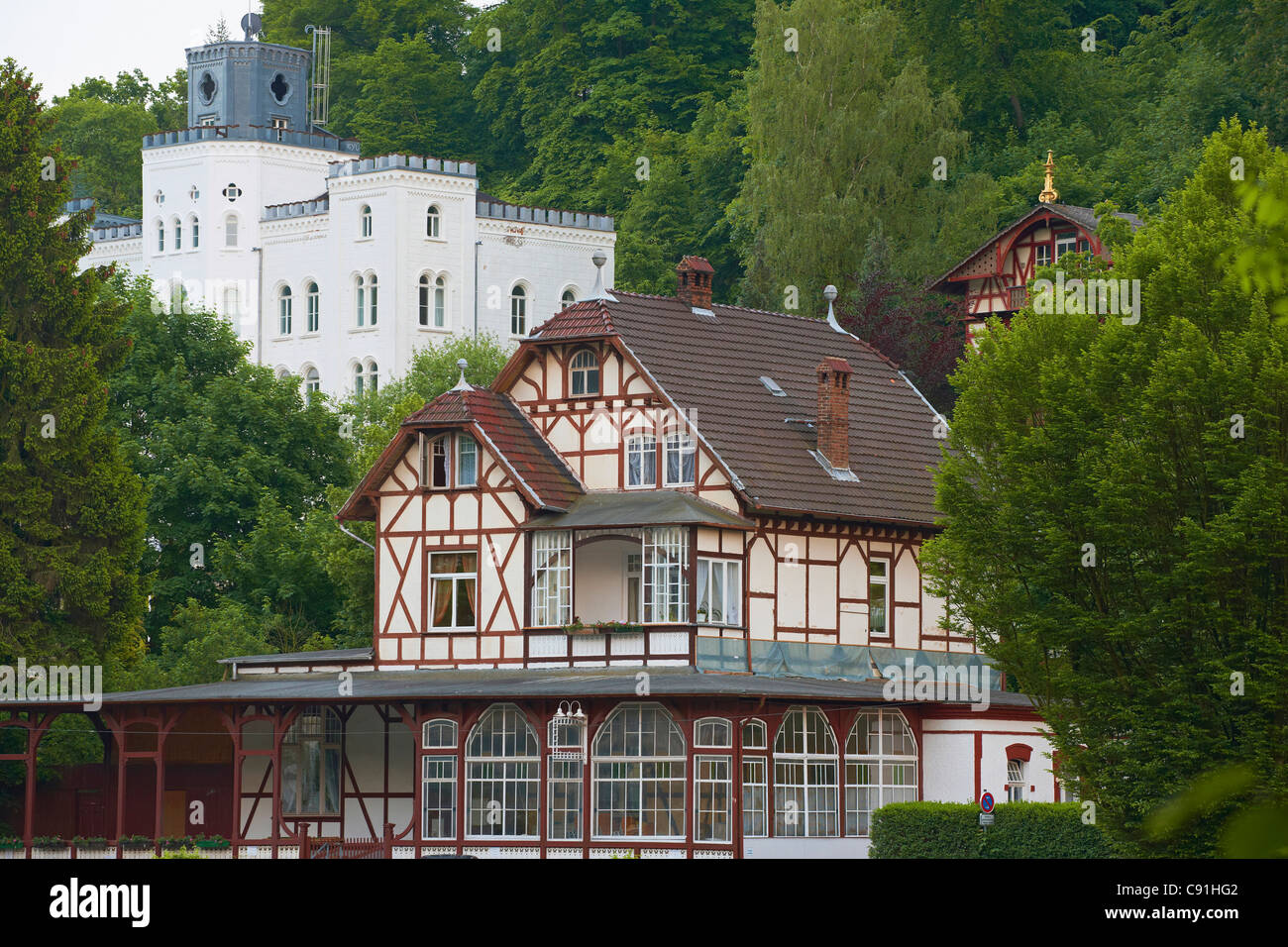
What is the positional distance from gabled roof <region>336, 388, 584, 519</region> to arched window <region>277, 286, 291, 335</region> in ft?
148

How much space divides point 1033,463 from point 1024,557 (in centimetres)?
141

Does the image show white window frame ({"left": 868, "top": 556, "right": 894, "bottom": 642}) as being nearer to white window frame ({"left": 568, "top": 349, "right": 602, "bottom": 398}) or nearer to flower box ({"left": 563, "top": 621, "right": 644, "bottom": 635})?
flower box ({"left": 563, "top": 621, "right": 644, "bottom": 635})

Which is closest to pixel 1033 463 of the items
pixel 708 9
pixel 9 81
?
pixel 9 81

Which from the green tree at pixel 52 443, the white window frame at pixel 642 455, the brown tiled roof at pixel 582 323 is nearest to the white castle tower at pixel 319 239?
the green tree at pixel 52 443

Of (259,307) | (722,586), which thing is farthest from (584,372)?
(259,307)

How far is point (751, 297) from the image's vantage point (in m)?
70.0

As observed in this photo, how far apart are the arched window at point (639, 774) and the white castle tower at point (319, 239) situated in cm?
4533

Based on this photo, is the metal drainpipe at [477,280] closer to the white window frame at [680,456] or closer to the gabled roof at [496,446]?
the gabled roof at [496,446]

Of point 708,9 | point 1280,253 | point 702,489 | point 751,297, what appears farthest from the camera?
point 708,9

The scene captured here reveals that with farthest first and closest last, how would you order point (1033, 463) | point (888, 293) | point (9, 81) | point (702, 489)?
1. point (888, 293)
2. point (9, 81)
3. point (702, 489)
4. point (1033, 463)

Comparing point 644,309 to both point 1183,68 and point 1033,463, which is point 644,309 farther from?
point 1183,68

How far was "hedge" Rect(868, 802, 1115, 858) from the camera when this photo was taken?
35.7m

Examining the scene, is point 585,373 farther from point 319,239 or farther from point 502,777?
point 319,239

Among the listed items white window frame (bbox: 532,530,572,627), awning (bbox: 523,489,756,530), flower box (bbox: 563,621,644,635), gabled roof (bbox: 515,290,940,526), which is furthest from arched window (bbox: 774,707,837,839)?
white window frame (bbox: 532,530,572,627)
